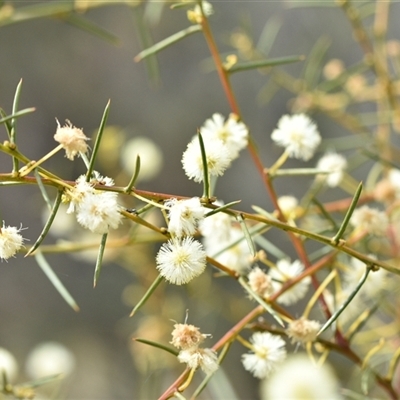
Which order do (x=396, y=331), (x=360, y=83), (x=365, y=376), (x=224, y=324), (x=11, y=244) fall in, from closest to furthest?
(x=11, y=244) < (x=365, y=376) < (x=396, y=331) < (x=360, y=83) < (x=224, y=324)

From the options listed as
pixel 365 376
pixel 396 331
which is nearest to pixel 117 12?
pixel 396 331

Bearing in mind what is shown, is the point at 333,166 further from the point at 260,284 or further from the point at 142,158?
the point at 142,158

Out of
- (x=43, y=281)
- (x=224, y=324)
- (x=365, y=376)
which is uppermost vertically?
(x=43, y=281)

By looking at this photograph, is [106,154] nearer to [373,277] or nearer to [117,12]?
[373,277]

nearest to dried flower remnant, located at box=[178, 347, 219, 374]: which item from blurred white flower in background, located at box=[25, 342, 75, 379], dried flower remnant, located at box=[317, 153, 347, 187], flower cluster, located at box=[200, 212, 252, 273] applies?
flower cluster, located at box=[200, 212, 252, 273]

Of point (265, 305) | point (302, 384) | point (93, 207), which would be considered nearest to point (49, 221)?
point (93, 207)

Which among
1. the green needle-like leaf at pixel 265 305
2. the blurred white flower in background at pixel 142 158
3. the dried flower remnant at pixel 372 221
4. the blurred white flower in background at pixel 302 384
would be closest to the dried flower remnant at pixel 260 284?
the green needle-like leaf at pixel 265 305

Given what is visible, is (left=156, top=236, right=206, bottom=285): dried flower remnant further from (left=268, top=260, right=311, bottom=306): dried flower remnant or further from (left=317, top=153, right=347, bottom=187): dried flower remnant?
(left=317, top=153, right=347, bottom=187): dried flower remnant
